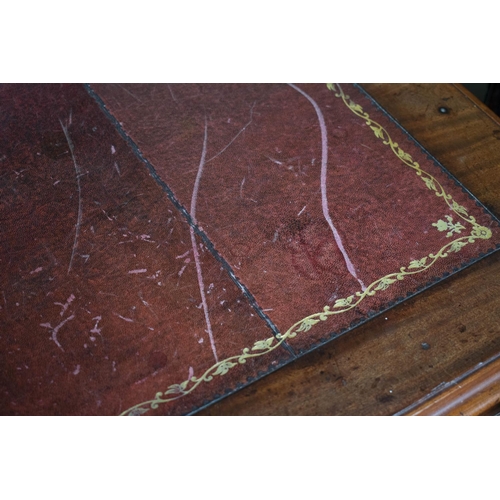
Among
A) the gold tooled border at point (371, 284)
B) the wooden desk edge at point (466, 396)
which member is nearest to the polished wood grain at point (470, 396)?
the wooden desk edge at point (466, 396)

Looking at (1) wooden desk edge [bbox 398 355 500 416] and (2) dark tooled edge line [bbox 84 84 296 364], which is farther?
(2) dark tooled edge line [bbox 84 84 296 364]

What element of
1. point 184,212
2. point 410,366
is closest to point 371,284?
point 410,366

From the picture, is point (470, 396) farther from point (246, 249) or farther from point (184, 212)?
point (184, 212)

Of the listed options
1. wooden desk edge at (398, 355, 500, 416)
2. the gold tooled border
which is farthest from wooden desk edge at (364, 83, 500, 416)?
the gold tooled border

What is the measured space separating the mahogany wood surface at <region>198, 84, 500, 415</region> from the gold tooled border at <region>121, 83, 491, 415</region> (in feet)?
0.17

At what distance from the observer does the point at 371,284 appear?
5.36 ft

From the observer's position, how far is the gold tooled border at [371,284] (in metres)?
1.48

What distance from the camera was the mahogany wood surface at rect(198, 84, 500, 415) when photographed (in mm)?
1470

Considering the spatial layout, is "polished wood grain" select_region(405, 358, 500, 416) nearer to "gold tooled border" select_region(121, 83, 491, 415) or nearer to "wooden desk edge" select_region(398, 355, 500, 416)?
"wooden desk edge" select_region(398, 355, 500, 416)

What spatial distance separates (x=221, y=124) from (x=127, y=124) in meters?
0.23

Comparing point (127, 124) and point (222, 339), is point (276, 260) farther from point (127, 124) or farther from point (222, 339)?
point (127, 124)

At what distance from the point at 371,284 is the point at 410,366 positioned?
20 cm

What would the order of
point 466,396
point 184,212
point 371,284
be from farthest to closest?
point 184,212 → point 371,284 → point 466,396

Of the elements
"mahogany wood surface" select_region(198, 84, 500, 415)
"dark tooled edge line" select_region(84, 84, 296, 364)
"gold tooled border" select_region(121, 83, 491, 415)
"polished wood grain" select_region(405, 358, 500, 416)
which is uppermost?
"dark tooled edge line" select_region(84, 84, 296, 364)
